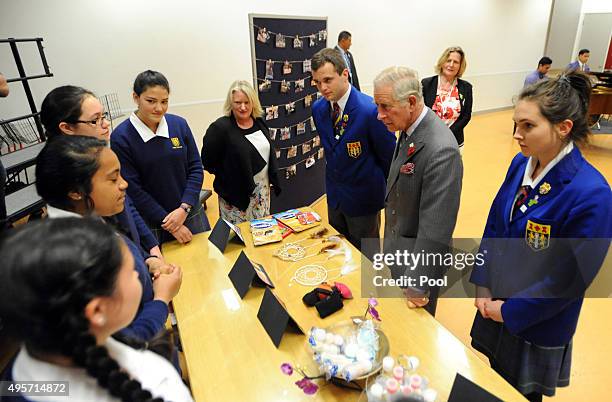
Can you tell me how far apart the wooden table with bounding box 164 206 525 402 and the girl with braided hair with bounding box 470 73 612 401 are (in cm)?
34

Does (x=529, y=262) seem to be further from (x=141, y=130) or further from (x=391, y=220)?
(x=141, y=130)

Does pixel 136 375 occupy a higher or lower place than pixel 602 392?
higher

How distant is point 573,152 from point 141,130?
2000mm

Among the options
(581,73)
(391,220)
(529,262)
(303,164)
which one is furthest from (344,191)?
(303,164)

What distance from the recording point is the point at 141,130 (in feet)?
6.69

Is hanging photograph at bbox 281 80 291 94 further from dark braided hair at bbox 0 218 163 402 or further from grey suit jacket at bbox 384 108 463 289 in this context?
dark braided hair at bbox 0 218 163 402

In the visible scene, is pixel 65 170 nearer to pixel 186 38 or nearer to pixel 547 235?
pixel 547 235

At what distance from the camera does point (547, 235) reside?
1.27 m

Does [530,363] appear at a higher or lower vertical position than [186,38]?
lower

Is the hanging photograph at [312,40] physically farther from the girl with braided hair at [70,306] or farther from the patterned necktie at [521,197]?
the girl with braided hair at [70,306]

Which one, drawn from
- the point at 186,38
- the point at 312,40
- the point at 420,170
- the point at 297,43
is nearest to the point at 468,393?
the point at 420,170

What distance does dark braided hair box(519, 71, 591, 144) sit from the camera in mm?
1229

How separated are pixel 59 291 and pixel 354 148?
1829 mm

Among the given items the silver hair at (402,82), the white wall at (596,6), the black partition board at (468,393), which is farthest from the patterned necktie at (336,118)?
the white wall at (596,6)
